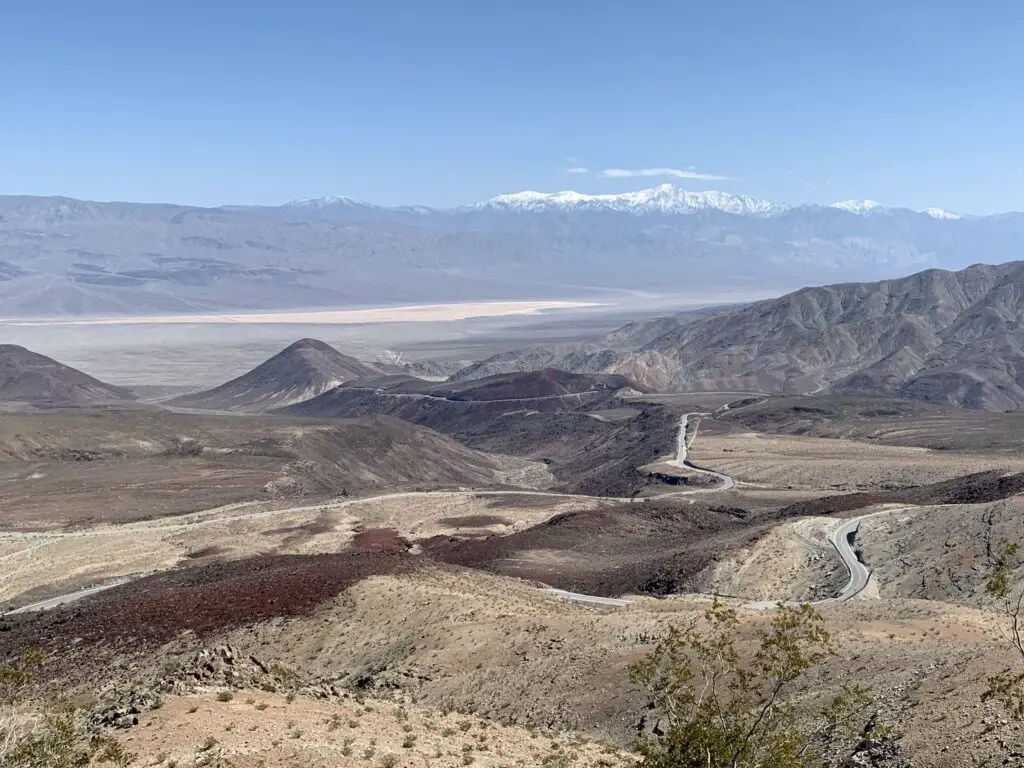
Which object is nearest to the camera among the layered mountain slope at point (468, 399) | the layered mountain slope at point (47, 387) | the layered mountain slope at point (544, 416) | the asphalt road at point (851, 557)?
the asphalt road at point (851, 557)

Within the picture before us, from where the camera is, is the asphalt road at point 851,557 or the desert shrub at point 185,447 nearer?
the asphalt road at point 851,557

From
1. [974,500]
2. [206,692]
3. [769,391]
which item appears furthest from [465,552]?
[769,391]

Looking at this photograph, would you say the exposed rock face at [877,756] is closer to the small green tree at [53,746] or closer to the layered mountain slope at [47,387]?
the small green tree at [53,746]

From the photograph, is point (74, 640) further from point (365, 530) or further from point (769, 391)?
point (769, 391)

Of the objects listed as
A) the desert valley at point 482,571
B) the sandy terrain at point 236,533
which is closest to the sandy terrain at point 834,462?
the desert valley at point 482,571

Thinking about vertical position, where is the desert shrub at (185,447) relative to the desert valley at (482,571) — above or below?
below

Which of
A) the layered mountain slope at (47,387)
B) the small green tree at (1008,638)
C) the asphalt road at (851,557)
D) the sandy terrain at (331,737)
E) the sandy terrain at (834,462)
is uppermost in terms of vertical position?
the small green tree at (1008,638)

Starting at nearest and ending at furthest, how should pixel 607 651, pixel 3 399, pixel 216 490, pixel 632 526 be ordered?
pixel 607 651
pixel 632 526
pixel 216 490
pixel 3 399

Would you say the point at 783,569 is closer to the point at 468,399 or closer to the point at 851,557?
the point at 851,557
